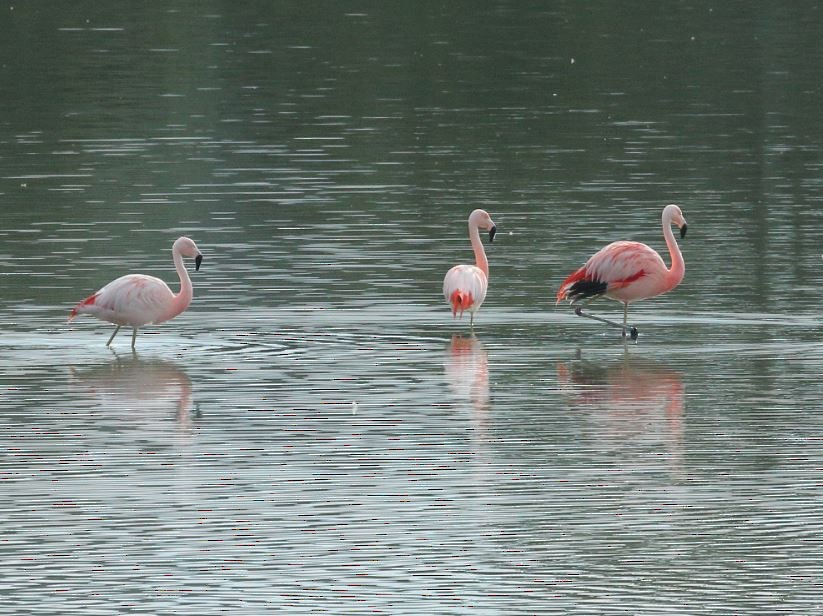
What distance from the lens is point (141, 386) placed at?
1373 cm

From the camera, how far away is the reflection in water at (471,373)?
1280 centimetres

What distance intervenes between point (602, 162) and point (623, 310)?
9.26m

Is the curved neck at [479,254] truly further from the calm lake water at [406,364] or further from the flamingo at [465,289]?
the flamingo at [465,289]

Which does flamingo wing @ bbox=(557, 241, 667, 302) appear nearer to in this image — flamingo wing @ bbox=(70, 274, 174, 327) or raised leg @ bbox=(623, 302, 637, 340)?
raised leg @ bbox=(623, 302, 637, 340)

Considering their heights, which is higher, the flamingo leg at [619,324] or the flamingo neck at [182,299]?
the flamingo neck at [182,299]

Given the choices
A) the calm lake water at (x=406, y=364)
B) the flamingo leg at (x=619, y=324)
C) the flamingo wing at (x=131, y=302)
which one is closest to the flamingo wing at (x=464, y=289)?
the calm lake water at (x=406, y=364)

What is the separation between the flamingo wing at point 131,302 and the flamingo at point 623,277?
315cm

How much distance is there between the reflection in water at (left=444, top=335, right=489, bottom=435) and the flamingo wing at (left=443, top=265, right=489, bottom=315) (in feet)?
0.99

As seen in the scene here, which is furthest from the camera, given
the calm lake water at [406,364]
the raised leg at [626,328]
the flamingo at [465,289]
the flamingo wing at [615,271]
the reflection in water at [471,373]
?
the flamingo wing at [615,271]

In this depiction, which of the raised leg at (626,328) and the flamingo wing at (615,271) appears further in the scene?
the flamingo wing at (615,271)

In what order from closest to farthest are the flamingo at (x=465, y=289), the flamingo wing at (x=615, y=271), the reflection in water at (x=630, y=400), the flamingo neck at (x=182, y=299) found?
1. the reflection in water at (x=630, y=400)
2. the flamingo neck at (x=182, y=299)
3. the flamingo at (x=465, y=289)
4. the flamingo wing at (x=615, y=271)

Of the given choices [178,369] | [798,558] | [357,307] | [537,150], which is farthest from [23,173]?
[798,558]

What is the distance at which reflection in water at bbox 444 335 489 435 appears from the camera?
12.8 m

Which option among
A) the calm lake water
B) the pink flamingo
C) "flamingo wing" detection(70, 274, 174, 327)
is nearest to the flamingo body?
the calm lake water
